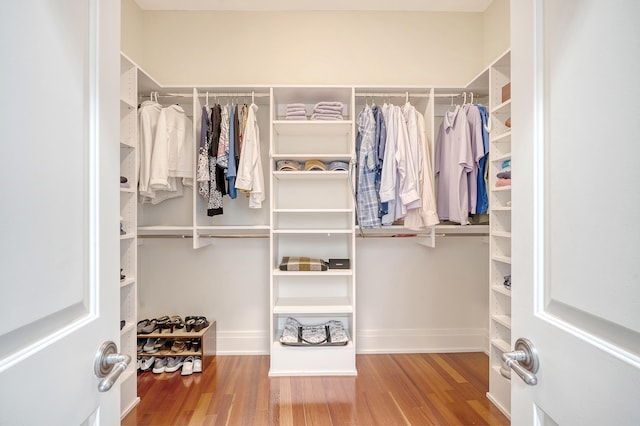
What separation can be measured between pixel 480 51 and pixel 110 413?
11.1ft

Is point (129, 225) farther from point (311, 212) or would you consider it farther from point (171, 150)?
point (311, 212)

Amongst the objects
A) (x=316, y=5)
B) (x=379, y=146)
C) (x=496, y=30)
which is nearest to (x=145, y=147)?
(x=379, y=146)

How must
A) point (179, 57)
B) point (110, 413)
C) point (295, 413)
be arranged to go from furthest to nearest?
point (179, 57)
point (295, 413)
point (110, 413)

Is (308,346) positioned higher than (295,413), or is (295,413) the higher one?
(308,346)

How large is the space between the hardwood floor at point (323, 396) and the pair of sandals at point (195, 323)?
26 cm

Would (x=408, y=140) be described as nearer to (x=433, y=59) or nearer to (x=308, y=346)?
(x=433, y=59)

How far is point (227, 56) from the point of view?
2.81 m

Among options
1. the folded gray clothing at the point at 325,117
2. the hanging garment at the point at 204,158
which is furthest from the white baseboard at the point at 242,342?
the folded gray clothing at the point at 325,117

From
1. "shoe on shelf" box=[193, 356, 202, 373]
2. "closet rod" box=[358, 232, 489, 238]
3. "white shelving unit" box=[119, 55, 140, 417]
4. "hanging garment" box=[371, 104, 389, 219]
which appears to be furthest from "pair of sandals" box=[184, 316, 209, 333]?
"hanging garment" box=[371, 104, 389, 219]

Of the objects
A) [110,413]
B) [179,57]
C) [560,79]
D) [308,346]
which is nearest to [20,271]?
[110,413]

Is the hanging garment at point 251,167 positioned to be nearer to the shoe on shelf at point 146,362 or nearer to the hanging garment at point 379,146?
the hanging garment at point 379,146

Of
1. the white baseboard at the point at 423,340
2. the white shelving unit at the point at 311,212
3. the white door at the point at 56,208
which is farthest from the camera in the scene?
the white baseboard at the point at 423,340

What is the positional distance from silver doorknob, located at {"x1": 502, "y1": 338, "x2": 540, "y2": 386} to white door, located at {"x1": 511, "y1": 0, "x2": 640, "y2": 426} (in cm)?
1

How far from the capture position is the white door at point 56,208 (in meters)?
0.43
